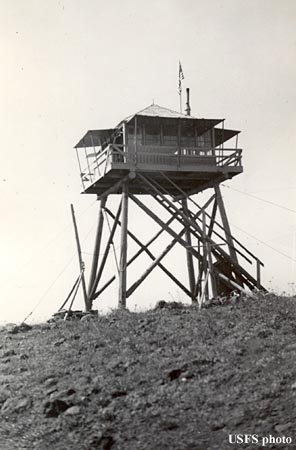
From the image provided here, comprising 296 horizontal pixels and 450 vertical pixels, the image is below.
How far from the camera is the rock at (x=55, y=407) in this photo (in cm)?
898

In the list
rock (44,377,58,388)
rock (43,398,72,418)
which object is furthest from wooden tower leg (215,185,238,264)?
rock (43,398,72,418)

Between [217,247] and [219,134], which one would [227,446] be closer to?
[217,247]

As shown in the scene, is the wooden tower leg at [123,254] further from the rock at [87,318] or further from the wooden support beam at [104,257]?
the wooden support beam at [104,257]

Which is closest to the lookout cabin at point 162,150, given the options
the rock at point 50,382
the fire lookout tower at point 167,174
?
the fire lookout tower at point 167,174

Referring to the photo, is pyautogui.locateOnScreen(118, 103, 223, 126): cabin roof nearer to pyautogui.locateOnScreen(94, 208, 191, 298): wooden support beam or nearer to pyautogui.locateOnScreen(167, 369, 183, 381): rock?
pyautogui.locateOnScreen(94, 208, 191, 298): wooden support beam

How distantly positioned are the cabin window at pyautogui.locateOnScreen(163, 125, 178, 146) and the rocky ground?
7081mm

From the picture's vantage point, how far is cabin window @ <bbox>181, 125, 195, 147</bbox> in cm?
1927

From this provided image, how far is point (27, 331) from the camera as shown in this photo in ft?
54.4

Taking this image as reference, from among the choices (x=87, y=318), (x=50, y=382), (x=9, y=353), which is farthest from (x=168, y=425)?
(x=87, y=318)

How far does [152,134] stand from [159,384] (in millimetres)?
11288

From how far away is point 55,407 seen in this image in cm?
909

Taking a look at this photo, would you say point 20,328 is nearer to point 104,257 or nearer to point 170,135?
point 104,257

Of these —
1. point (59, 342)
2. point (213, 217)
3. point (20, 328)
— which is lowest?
point (59, 342)

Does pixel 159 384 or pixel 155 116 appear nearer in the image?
pixel 159 384
